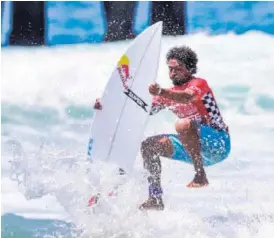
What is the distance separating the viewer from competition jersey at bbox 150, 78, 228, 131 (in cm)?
359

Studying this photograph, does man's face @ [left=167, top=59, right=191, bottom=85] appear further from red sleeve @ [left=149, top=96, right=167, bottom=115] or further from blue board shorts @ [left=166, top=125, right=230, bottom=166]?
blue board shorts @ [left=166, top=125, right=230, bottom=166]

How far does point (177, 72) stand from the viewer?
3.66 meters

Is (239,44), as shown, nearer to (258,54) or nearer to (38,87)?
(258,54)

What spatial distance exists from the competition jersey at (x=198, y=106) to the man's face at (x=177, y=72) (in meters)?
0.03

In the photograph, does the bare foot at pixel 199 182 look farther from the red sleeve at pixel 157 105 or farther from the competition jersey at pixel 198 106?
the red sleeve at pixel 157 105

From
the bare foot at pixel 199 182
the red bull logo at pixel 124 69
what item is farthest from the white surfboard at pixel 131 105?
the bare foot at pixel 199 182

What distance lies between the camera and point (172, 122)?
364cm

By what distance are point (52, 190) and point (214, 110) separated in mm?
938

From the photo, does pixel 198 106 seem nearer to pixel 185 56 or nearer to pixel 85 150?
pixel 185 56

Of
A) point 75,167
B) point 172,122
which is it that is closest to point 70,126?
point 75,167

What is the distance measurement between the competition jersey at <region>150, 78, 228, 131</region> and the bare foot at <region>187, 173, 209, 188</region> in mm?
259

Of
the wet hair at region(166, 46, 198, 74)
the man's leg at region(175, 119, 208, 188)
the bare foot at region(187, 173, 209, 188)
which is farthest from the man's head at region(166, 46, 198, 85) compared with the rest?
the bare foot at region(187, 173, 209, 188)

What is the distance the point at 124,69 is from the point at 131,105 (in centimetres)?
19

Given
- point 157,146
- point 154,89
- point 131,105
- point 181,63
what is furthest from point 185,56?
point 157,146
